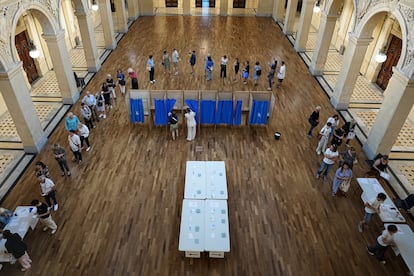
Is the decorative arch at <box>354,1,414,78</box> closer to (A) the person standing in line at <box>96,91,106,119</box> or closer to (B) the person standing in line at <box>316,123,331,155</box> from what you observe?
(B) the person standing in line at <box>316,123,331,155</box>

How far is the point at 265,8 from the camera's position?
2208cm

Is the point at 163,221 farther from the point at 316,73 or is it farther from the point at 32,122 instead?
the point at 316,73

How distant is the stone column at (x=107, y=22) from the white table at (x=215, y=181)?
11.1 meters

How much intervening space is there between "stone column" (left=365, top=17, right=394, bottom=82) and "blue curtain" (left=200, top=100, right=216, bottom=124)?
26.5 feet

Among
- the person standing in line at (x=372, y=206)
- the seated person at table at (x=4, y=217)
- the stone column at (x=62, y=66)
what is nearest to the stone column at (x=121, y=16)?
the stone column at (x=62, y=66)

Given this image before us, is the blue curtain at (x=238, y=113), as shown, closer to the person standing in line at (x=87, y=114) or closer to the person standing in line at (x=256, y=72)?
the person standing in line at (x=256, y=72)

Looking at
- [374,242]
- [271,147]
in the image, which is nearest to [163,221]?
[271,147]

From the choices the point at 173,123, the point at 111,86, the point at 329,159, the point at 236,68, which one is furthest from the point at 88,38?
the point at 329,159

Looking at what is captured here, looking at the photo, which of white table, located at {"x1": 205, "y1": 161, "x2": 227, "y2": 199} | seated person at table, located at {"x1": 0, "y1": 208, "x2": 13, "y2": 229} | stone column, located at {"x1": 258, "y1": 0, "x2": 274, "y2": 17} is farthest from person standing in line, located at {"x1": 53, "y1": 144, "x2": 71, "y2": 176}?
stone column, located at {"x1": 258, "y1": 0, "x2": 274, "y2": 17}

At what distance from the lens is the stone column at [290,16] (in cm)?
1803

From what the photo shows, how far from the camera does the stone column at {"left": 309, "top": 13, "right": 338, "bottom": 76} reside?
1269 cm

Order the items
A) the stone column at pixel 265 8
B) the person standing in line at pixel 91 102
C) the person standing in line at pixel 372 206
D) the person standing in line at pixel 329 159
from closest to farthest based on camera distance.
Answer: the person standing in line at pixel 372 206 → the person standing in line at pixel 329 159 → the person standing in line at pixel 91 102 → the stone column at pixel 265 8

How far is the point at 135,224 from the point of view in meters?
7.42

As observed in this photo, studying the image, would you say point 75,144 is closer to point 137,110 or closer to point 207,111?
point 137,110
